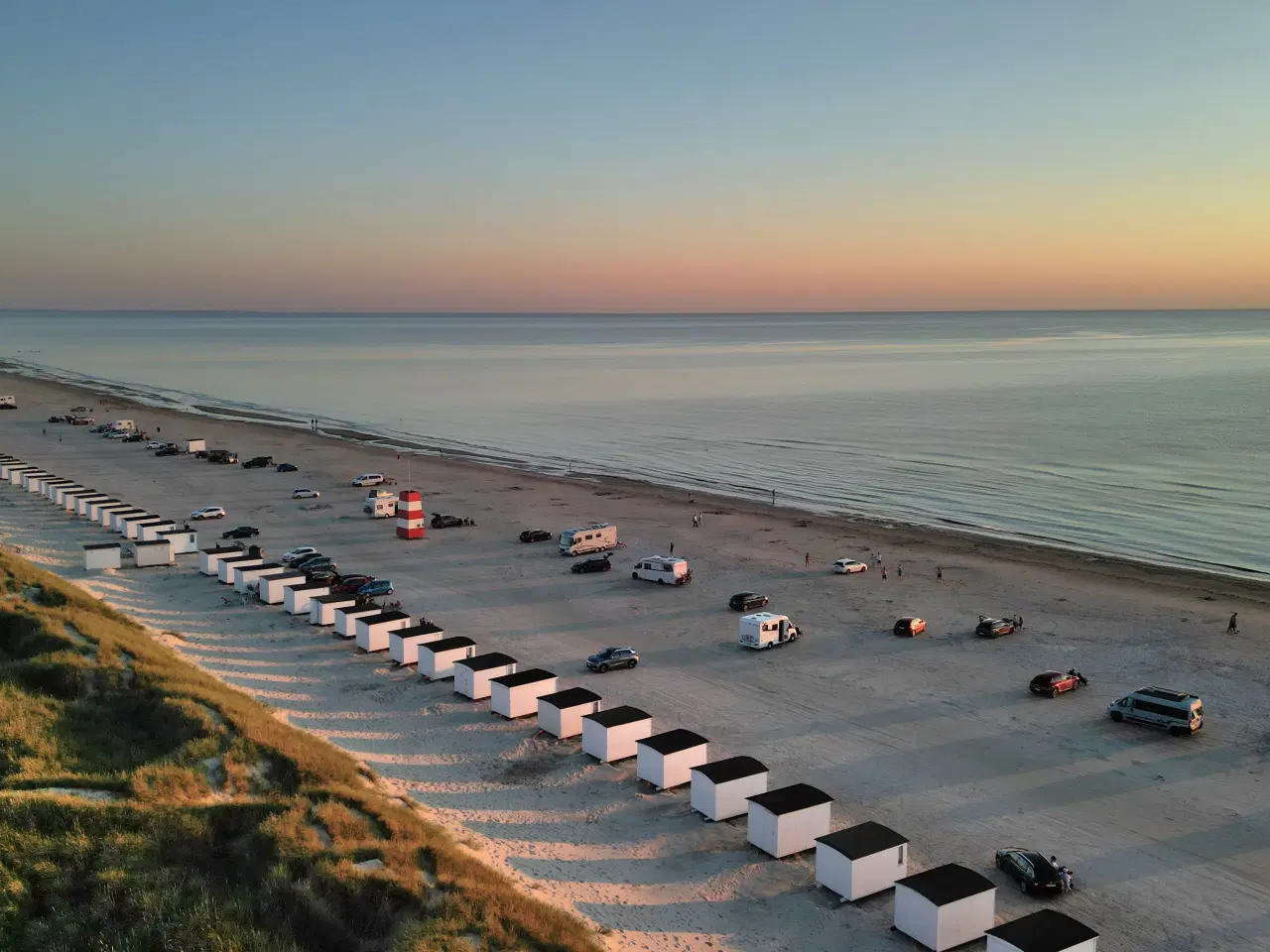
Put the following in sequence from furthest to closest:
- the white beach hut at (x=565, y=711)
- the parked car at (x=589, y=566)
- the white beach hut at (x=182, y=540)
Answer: the parked car at (x=589, y=566) < the white beach hut at (x=182, y=540) < the white beach hut at (x=565, y=711)

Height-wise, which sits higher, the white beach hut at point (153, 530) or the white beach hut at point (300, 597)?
the white beach hut at point (153, 530)

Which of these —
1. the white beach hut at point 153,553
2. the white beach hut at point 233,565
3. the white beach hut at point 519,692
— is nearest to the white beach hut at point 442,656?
the white beach hut at point 519,692

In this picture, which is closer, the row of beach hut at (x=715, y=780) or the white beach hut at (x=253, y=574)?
the row of beach hut at (x=715, y=780)

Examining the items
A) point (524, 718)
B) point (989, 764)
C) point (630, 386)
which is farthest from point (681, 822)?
point (630, 386)

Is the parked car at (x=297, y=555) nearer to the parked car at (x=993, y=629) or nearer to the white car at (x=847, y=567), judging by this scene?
the white car at (x=847, y=567)

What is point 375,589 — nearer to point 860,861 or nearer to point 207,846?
point 207,846

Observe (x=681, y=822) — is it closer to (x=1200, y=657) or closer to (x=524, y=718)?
(x=524, y=718)
